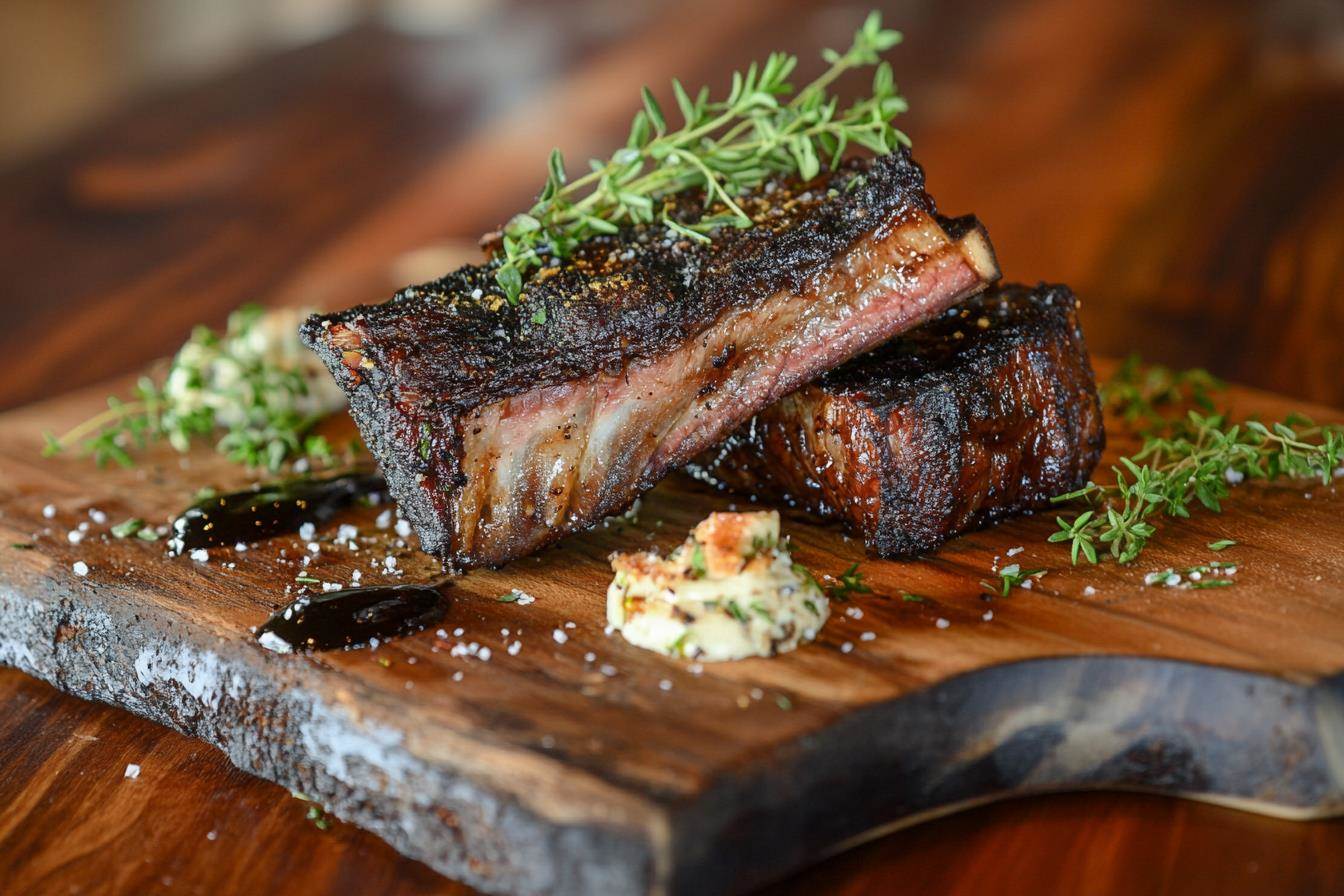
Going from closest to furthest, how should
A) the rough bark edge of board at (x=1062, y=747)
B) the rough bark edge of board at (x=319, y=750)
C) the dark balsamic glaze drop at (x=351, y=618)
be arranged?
the rough bark edge of board at (x=319, y=750), the rough bark edge of board at (x=1062, y=747), the dark balsamic glaze drop at (x=351, y=618)

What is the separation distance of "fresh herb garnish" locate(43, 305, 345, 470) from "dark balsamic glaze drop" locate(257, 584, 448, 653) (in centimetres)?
A: 107

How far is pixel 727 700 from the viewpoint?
2693 millimetres

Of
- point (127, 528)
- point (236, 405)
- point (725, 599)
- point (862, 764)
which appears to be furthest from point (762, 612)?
point (236, 405)

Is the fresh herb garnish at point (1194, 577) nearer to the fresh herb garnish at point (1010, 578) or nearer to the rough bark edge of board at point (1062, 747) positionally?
the fresh herb garnish at point (1010, 578)

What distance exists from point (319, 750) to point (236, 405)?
1.91 metres

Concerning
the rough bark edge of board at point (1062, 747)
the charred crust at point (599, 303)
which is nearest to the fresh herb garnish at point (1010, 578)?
the rough bark edge of board at point (1062, 747)

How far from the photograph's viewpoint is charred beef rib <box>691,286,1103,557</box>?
3.32m

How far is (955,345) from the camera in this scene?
11.6ft

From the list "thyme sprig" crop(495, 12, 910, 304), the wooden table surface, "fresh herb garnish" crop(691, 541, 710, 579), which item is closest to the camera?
the wooden table surface

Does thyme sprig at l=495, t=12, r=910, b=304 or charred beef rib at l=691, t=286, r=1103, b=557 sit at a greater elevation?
thyme sprig at l=495, t=12, r=910, b=304

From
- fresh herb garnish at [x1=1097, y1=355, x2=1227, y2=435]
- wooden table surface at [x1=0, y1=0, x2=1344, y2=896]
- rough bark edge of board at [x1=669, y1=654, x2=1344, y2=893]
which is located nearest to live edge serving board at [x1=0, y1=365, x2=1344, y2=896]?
rough bark edge of board at [x1=669, y1=654, x2=1344, y2=893]

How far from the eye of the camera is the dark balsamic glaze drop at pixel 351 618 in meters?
2.99

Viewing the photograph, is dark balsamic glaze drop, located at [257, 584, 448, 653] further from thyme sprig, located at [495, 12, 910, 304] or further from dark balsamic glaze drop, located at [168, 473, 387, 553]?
thyme sprig, located at [495, 12, 910, 304]

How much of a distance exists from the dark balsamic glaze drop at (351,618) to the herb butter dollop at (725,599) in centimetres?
50
